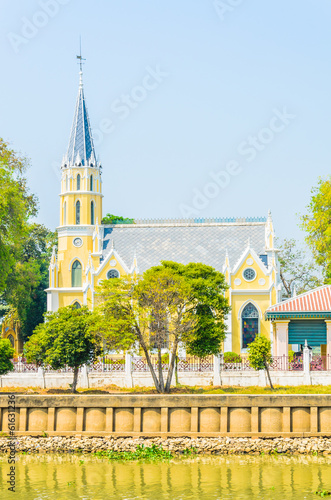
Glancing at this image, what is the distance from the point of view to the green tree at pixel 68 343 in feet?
113

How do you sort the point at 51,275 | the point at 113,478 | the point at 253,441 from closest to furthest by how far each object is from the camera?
the point at 113,478
the point at 253,441
the point at 51,275

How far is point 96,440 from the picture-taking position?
2731cm

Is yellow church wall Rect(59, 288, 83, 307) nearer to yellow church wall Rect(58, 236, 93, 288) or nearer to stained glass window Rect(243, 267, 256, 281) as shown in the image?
yellow church wall Rect(58, 236, 93, 288)

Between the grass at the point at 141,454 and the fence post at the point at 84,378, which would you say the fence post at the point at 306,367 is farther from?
the grass at the point at 141,454

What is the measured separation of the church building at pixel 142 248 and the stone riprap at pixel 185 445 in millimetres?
23142

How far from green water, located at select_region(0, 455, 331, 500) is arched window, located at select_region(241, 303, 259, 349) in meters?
24.5

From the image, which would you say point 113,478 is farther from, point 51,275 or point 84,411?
point 51,275

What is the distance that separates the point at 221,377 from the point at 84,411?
33.8 ft

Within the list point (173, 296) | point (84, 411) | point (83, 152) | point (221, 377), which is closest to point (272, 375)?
point (221, 377)

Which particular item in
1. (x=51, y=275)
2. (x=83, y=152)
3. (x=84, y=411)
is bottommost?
(x=84, y=411)

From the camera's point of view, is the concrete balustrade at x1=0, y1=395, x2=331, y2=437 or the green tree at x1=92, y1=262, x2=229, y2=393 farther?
the green tree at x1=92, y1=262, x2=229, y2=393

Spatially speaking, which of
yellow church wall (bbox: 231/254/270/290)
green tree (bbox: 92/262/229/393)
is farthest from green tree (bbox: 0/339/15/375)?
yellow church wall (bbox: 231/254/270/290)

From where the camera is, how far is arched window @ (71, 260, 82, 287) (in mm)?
54812

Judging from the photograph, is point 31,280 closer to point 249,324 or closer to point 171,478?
point 249,324
